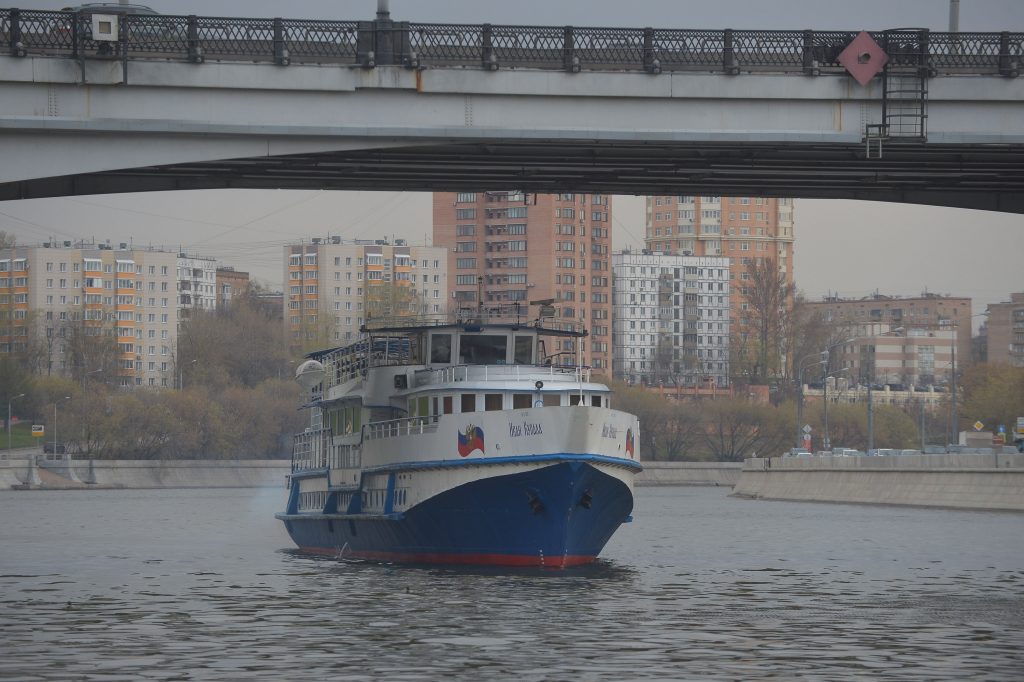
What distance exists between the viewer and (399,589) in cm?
4200

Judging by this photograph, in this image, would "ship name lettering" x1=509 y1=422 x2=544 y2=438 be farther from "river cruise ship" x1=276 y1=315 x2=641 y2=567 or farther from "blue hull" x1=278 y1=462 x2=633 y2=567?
"blue hull" x1=278 y1=462 x2=633 y2=567

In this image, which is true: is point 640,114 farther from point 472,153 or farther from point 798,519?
point 798,519

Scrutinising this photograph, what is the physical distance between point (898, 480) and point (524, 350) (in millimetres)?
48245

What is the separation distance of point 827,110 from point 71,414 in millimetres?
130395

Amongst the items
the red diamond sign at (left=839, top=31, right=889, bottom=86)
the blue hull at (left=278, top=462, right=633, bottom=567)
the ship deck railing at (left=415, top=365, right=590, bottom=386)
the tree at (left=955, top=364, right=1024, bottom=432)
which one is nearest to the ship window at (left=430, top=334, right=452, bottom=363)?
the ship deck railing at (left=415, top=365, right=590, bottom=386)

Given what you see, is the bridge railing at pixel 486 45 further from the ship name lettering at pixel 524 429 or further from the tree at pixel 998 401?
the tree at pixel 998 401

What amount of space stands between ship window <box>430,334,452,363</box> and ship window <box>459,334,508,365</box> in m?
0.35

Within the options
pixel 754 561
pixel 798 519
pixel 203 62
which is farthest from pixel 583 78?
pixel 798 519

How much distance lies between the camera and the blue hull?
46594mm

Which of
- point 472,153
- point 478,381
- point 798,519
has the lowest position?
point 798,519

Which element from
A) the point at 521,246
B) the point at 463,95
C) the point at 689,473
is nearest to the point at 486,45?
the point at 463,95

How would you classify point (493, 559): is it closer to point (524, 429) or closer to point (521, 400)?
point (524, 429)

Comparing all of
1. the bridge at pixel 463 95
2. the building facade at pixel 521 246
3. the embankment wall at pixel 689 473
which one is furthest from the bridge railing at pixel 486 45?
the building facade at pixel 521 246

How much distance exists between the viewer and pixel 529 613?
36031 mm
